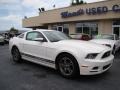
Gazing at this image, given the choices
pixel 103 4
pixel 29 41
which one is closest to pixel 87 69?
pixel 29 41

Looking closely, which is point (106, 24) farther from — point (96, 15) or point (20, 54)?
point (20, 54)

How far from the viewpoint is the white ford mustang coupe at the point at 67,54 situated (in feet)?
16.9

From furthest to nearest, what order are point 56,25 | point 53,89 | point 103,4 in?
point 56,25 < point 103,4 < point 53,89

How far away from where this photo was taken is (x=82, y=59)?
5133 mm

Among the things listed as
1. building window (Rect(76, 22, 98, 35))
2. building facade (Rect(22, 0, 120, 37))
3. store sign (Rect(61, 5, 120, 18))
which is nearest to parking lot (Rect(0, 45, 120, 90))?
store sign (Rect(61, 5, 120, 18))

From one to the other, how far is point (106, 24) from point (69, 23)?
5.75 meters

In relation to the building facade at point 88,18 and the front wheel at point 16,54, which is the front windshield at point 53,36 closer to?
the front wheel at point 16,54

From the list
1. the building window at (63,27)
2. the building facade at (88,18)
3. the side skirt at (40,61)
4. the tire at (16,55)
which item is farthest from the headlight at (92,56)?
the building window at (63,27)

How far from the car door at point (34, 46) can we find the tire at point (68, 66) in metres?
0.79

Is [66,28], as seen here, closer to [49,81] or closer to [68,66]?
[68,66]

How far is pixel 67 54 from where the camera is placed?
5.53 m

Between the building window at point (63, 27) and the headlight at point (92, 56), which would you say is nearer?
the headlight at point (92, 56)

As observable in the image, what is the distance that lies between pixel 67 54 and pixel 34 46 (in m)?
1.70

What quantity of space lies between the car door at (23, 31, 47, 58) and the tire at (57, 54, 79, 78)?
791 mm
